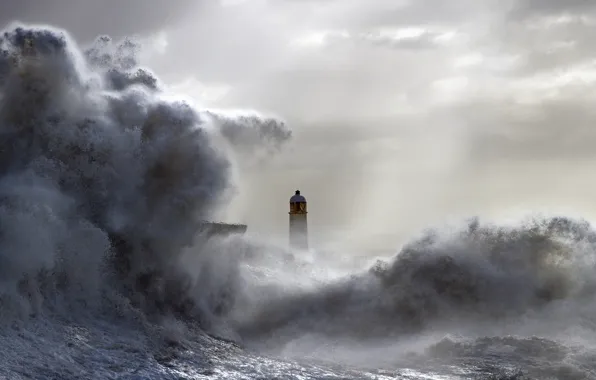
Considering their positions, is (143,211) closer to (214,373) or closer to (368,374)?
(214,373)

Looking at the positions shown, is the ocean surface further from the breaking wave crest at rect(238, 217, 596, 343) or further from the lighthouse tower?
the lighthouse tower

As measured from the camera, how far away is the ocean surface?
13102 millimetres

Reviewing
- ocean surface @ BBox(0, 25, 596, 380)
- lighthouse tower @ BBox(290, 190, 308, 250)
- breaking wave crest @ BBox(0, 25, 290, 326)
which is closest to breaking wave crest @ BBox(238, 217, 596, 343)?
ocean surface @ BBox(0, 25, 596, 380)

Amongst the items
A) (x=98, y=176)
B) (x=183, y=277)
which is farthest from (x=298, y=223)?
(x=98, y=176)

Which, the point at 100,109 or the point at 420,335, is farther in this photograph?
the point at 100,109

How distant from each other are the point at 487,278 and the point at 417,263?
1818 mm

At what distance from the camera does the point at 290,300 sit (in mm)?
17938

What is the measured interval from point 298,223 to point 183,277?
618 inches

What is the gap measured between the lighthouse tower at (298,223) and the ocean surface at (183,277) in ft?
36.5

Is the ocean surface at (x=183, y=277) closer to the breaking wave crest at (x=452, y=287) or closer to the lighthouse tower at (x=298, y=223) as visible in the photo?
the breaking wave crest at (x=452, y=287)

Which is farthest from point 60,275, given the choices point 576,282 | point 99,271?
point 576,282

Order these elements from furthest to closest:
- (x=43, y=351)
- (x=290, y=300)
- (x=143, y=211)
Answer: (x=290, y=300) < (x=143, y=211) < (x=43, y=351)

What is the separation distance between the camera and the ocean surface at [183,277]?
13.1m

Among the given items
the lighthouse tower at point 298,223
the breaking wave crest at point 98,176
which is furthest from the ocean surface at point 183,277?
the lighthouse tower at point 298,223
